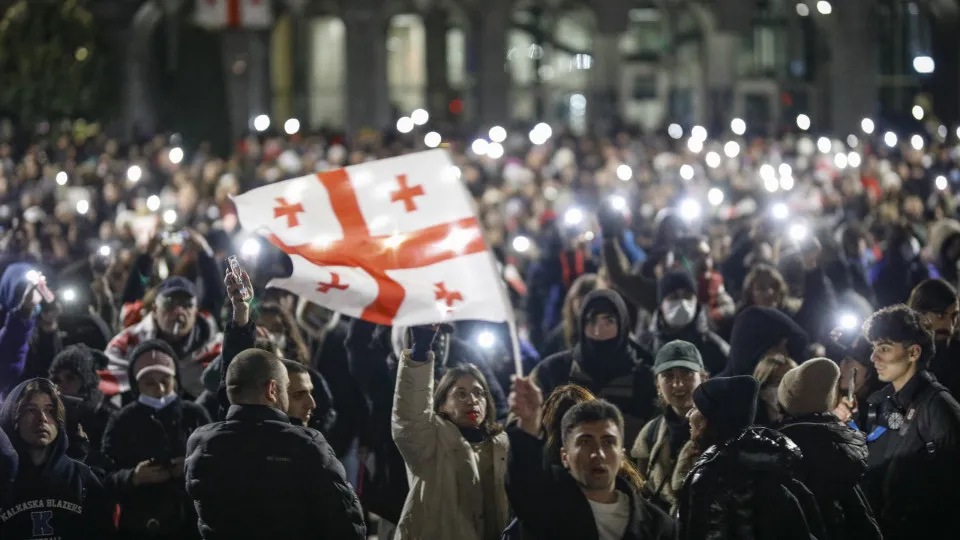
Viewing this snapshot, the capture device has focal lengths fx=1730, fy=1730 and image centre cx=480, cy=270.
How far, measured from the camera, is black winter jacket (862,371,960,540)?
6.31 m

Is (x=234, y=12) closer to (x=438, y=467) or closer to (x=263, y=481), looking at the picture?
(x=438, y=467)

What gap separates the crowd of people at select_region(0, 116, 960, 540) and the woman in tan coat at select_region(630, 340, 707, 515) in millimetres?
11

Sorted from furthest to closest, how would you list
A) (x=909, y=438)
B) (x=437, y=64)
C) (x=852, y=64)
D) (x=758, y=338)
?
(x=437, y=64)
(x=852, y=64)
(x=758, y=338)
(x=909, y=438)

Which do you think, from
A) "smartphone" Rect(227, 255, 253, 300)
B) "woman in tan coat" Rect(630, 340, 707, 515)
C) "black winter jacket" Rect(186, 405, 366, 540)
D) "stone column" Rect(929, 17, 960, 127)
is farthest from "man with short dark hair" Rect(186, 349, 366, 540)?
"stone column" Rect(929, 17, 960, 127)

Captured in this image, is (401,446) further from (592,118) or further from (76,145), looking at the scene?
(592,118)

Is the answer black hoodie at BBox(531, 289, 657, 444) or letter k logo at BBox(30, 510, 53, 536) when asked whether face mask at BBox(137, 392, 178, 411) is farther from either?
black hoodie at BBox(531, 289, 657, 444)

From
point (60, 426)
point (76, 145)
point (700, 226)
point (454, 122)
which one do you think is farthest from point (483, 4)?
point (60, 426)

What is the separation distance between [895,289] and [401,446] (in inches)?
235

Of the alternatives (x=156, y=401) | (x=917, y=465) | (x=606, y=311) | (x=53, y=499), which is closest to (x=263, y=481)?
(x=53, y=499)

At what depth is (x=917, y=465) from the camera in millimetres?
6352

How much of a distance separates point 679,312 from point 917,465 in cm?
257

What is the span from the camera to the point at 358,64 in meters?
44.3

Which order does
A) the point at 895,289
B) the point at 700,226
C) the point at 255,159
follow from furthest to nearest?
the point at 255,159 < the point at 700,226 < the point at 895,289

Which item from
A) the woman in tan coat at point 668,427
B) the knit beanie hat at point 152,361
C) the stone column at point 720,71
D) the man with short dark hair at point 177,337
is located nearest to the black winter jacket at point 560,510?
the woman in tan coat at point 668,427
